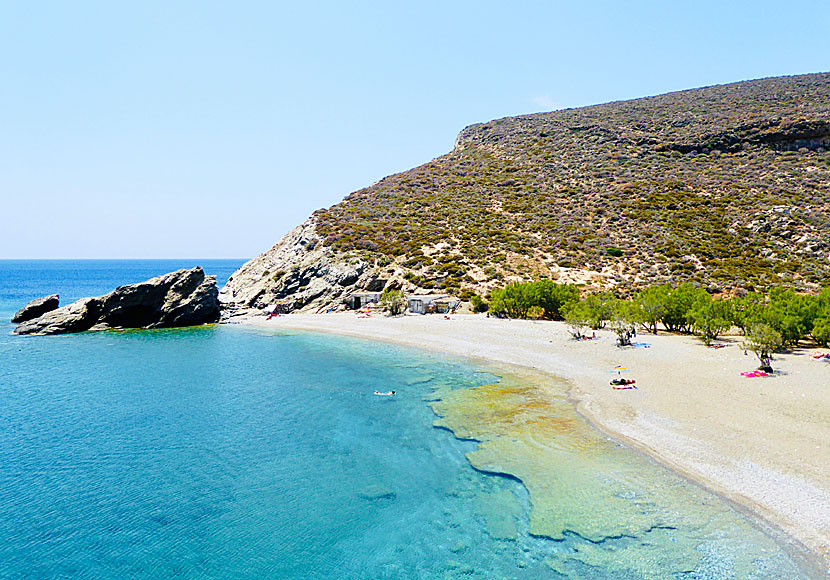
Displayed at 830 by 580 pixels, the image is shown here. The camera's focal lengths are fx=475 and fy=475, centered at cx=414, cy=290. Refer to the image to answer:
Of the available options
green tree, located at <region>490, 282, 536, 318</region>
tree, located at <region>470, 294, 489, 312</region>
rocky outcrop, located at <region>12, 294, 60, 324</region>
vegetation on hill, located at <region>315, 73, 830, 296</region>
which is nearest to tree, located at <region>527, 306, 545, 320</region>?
green tree, located at <region>490, 282, 536, 318</region>

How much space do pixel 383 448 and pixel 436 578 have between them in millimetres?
5972

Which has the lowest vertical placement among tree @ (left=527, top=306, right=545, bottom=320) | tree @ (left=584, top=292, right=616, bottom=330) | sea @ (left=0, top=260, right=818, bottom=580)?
sea @ (left=0, top=260, right=818, bottom=580)

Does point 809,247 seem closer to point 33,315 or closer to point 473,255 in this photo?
point 473,255

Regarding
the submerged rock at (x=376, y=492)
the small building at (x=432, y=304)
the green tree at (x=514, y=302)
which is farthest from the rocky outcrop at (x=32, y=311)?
the submerged rock at (x=376, y=492)

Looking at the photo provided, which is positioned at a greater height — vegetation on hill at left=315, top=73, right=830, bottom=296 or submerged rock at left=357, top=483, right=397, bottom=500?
vegetation on hill at left=315, top=73, right=830, bottom=296

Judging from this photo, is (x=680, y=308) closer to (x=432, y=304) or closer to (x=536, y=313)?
(x=536, y=313)

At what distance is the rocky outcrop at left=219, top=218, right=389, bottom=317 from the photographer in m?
46.5

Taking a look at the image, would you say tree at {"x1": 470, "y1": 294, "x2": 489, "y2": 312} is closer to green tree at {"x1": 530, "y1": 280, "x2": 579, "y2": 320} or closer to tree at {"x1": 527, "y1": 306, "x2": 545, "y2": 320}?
tree at {"x1": 527, "y1": 306, "x2": 545, "y2": 320}

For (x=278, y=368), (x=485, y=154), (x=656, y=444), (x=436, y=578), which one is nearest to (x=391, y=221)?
(x=485, y=154)

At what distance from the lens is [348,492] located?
11.7 m

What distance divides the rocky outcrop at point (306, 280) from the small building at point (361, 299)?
93 cm

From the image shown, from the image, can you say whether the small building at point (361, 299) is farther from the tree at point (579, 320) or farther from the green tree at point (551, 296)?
the tree at point (579, 320)

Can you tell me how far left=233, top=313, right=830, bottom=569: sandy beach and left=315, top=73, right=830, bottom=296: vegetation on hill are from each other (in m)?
18.2

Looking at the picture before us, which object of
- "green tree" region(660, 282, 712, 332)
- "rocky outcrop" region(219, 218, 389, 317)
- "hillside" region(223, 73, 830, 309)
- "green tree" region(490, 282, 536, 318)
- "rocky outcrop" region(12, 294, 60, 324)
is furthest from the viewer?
"rocky outcrop" region(219, 218, 389, 317)
